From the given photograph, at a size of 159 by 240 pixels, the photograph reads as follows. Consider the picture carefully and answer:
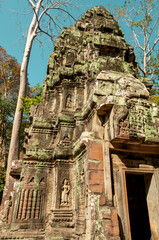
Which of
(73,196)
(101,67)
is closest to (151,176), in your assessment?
(73,196)

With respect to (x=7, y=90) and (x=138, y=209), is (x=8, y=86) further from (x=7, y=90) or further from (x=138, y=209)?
(x=138, y=209)

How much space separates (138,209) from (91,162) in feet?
12.7

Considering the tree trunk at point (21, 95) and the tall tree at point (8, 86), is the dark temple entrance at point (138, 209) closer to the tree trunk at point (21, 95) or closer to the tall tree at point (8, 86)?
the tree trunk at point (21, 95)

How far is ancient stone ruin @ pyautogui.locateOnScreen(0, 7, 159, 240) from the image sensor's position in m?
3.70

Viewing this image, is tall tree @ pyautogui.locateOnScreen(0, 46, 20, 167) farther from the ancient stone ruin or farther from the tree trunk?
the ancient stone ruin

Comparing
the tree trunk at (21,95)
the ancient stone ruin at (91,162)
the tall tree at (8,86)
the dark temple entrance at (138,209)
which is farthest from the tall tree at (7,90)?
the dark temple entrance at (138,209)

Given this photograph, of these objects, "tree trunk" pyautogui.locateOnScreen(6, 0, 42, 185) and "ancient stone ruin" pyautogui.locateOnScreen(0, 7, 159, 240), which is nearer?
"ancient stone ruin" pyautogui.locateOnScreen(0, 7, 159, 240)

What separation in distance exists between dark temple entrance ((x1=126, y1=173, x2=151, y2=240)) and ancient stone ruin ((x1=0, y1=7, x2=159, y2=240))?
29mm

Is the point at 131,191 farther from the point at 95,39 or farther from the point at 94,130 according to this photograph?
the point at 95,39

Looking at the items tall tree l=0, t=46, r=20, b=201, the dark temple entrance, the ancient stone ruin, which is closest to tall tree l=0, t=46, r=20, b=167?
tall tree l=0, t=46, r=20, b=201

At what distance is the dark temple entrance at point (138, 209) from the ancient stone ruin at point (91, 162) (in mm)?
29

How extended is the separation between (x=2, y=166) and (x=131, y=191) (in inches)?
544

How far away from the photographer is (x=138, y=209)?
6.41 meters

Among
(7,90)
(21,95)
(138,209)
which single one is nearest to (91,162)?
(138,209)
